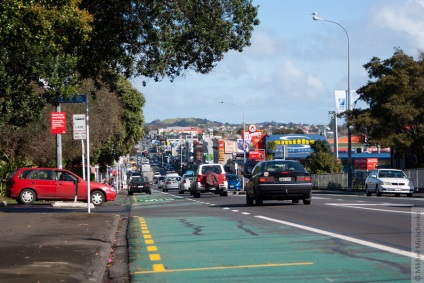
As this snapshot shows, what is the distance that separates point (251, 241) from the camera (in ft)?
45.4

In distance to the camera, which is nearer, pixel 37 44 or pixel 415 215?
pixel 37 44

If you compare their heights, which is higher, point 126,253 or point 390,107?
point 390,107

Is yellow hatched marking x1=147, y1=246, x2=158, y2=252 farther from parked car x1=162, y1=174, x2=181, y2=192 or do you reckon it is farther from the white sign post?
parked car x1=162, y1=174, x2=181, y2=192

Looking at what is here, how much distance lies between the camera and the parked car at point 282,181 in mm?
24594

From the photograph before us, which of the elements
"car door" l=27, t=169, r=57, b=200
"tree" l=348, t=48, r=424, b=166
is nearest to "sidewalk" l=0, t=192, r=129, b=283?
"car door" l=27, t=169, r=57, b=200

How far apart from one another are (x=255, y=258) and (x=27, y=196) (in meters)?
21.7

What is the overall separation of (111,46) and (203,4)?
9.57ft

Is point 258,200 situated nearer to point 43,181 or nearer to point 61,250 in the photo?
point 43,181

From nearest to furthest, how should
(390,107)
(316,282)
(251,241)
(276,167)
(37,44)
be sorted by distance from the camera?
1. (316,282)
2. (251,241)
3. (37,44)
4. (276,167)
5. (390,107)

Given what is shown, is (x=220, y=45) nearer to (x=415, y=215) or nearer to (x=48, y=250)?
(x=415, y=215)

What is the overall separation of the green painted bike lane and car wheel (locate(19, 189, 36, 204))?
15.5m

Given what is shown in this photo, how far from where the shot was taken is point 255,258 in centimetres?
1138

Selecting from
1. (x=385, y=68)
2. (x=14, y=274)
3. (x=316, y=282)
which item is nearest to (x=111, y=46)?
(x=14, y=274)

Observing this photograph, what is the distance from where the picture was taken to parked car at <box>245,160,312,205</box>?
24.6 meters
